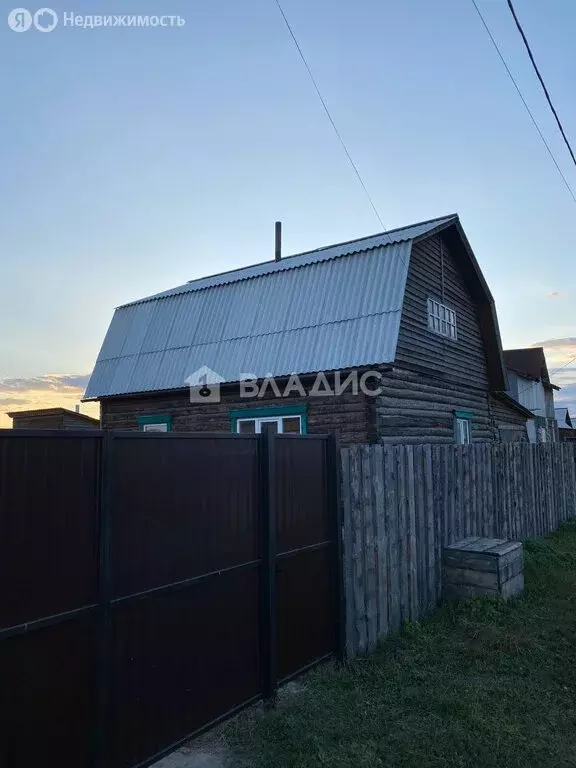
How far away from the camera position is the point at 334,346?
12695 millimetres

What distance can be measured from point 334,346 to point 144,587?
976 cm

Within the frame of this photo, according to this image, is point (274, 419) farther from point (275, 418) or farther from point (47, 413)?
point (47, 413)

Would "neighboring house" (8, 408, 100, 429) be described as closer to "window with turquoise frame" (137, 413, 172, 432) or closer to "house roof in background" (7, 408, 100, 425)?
"house roof in background" (7, 408, 100, 425)

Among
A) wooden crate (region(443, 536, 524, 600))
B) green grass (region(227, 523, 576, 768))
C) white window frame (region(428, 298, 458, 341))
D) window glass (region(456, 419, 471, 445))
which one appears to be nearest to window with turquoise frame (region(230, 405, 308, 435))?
white window frame (region(428, 298, 458, 341))

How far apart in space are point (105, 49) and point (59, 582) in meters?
9.17

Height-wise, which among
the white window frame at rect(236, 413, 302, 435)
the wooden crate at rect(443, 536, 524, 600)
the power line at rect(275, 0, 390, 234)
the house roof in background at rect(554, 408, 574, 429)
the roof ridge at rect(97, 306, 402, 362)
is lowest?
the wooden crate at rect(443, 536, 524, 600)

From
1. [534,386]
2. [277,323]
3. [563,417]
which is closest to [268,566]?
[277,323]

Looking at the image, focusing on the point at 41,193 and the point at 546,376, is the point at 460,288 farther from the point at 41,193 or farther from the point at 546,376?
the point at 546,376

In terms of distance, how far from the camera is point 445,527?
23.6 feet

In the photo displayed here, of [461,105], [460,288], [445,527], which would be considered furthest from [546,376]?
[445,527]

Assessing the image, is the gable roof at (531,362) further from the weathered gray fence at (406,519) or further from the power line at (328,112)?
the weathered gray fence at (406,519)

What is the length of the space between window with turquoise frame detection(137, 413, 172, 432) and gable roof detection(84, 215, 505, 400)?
85 cm

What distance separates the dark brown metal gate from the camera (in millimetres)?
2766

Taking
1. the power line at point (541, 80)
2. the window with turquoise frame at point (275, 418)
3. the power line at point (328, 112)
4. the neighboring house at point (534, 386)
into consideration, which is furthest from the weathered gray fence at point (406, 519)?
the neighboring house at point (534, 386)
